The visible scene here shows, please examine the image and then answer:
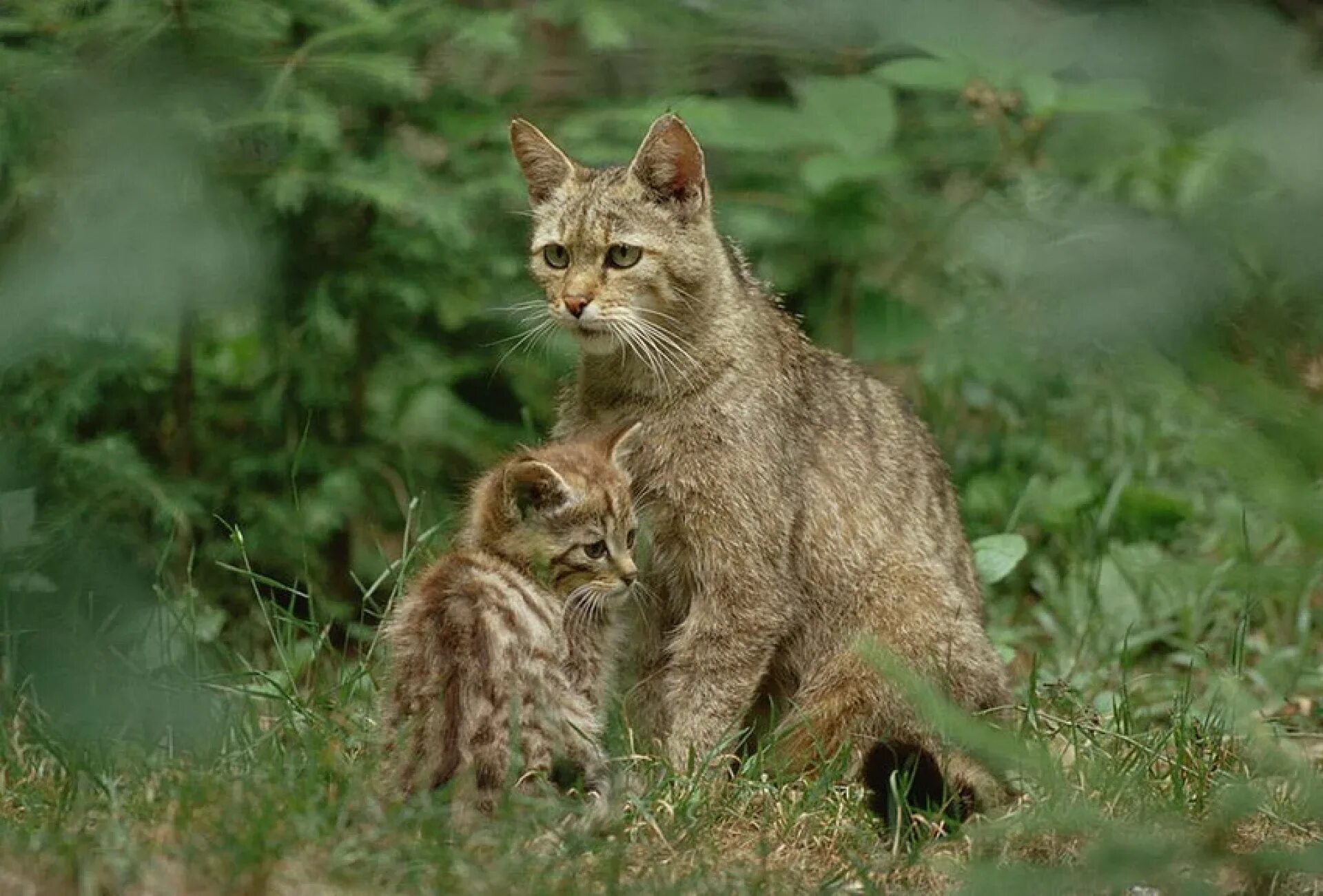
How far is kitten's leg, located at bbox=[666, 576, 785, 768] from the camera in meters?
5.65

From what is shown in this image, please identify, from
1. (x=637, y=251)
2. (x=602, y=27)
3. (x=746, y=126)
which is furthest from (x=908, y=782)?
(x=602, y=27)

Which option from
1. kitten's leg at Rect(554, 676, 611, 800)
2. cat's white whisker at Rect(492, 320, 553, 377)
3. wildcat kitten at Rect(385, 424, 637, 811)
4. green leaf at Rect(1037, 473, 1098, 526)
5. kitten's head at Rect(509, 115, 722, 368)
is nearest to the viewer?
wildcat kitten at Rect(385, 424, 637, 811)

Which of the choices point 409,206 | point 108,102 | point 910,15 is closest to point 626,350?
point 409,206

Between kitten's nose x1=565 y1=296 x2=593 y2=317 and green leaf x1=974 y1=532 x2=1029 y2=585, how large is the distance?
1901 millimetres

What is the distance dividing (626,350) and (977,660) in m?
1.48

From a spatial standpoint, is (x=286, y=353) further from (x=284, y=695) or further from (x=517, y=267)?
(x=284, y=695)

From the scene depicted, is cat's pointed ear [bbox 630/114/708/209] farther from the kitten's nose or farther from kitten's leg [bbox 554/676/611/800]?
kitten's leg [bbox 554/676/611/800]

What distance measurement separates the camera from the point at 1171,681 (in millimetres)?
6715

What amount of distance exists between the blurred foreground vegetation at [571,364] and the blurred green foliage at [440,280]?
0.08 feet

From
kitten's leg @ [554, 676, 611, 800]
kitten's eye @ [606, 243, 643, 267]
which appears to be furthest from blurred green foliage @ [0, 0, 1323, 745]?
kitten's leg @ [554, 676, 611, 800]

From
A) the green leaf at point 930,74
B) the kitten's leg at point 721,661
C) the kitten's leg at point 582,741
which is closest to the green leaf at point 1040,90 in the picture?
the green leaf at point 930,74

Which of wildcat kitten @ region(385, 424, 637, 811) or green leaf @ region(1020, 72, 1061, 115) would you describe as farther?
green leaf @ region(1020, 72, 1061, 115)

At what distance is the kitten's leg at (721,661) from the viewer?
5652mm

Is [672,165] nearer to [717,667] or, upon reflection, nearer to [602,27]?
[602,27]
